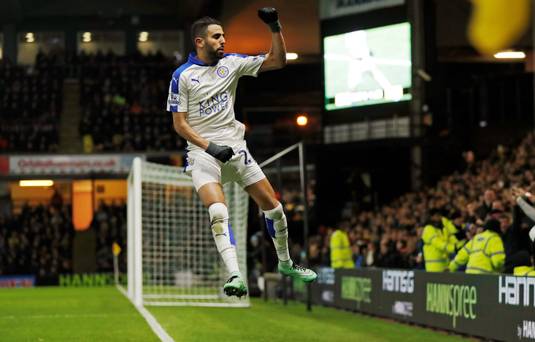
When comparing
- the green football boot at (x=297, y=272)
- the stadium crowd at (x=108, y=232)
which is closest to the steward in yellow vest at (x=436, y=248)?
the green football boot at (x=297, y=272)

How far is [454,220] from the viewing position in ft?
65.3

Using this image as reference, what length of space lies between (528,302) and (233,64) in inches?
206

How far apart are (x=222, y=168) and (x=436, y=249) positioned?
947 centimetres

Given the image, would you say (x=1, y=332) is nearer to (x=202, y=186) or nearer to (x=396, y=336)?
(x=396, y=336)

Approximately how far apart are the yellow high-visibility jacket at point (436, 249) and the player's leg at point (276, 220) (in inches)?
340

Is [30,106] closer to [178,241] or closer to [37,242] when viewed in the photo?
[37,242]

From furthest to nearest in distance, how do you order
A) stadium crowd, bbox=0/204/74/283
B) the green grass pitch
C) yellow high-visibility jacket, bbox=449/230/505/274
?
stadium crowd, bbox=0/204/74/283 → yellow high-visibility jacket, bbox=449/230/505/274 → the green grass pitch

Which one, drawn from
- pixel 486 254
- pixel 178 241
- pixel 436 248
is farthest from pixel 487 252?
pixel 178 241

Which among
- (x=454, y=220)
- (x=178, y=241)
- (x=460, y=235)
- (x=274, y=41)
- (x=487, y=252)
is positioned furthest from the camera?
(x=178, y=241)

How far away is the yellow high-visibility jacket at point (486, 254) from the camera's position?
49.0ft

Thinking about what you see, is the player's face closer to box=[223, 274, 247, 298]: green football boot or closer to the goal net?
box=[223, 274, 247, 298]: green football boot

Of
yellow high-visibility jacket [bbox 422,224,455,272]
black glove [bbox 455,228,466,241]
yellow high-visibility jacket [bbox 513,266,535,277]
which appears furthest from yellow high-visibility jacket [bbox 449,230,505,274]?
black glove [bbox 455,228,466,241]

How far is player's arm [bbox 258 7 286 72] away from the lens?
890 centimetres

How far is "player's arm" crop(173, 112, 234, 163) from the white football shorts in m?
0.25
